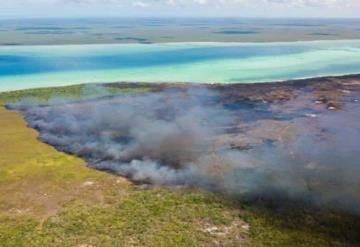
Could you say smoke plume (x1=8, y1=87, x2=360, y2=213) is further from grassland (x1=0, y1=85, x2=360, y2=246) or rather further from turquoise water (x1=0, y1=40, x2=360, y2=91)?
turquoise water (x1=0, y1=40, x2=360, y2=91)

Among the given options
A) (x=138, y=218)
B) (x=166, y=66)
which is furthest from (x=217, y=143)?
(x=166, y=66)

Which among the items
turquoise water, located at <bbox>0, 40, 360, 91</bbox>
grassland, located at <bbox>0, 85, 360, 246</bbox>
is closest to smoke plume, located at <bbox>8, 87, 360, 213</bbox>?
grassland, located at <bbox>0, 85, 360, 246</bbox>

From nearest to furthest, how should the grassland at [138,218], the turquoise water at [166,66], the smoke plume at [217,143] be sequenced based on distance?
the grassland at [138,218]
the smoke plume at [217,143]
the turquoise water at [166,66]

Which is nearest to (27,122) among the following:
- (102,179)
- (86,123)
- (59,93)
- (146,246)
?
(86,123)

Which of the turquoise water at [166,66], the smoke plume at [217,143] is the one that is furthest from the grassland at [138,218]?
the turquoise water at [166,66]

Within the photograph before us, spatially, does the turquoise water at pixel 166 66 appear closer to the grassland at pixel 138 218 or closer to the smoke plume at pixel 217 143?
the smoke plume at pixel 217 143

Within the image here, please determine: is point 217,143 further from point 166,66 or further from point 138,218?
point 166,66
